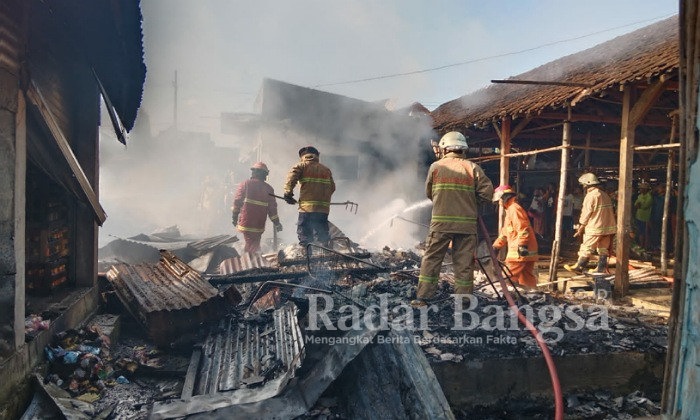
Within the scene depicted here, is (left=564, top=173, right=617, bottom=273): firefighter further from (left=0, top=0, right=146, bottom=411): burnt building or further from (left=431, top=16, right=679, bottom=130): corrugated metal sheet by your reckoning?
(left=0, top=0, right=146, bottom=411): burnt building

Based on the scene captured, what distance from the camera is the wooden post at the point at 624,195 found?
6.62 m

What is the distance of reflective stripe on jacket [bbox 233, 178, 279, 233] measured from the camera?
883 cm

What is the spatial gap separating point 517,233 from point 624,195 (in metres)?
1.93

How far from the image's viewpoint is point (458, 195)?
483 cm

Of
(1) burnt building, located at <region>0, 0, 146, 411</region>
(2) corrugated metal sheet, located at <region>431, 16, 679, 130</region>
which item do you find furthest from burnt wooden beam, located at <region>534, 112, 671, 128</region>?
(1) burnt building, located at <region>0, 0, 146, 411</region>

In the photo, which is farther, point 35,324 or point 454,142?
point 454,142

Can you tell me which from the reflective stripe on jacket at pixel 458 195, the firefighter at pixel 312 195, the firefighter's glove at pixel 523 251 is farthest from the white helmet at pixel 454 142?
the firefighter at pixel 312 195

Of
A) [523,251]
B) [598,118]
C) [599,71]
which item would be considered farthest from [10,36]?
[598,118]

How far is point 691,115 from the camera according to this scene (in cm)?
131

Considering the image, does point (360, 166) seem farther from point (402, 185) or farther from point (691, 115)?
point (691, 115)

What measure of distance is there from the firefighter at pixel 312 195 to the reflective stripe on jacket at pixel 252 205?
5.92ft

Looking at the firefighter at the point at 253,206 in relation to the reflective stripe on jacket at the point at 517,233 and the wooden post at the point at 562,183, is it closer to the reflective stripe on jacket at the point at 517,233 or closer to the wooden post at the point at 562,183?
the reflective stripe on jacket at the point at 517,233

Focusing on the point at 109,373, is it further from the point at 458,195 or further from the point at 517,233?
the point at 517,233

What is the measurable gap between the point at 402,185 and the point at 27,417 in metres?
14.2
